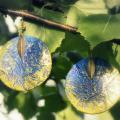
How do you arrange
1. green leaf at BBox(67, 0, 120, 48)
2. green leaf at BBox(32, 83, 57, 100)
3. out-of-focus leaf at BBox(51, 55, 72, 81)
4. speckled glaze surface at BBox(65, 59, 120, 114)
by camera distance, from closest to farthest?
green leaf at BBox(67, 0, 120, 48), speckled glaze surface at BBox(65, 59, 120, 114), out-of-focus leaf at BBox(51, 55, 72, 81), green leaf at BBox(32, 83, 57, 100)

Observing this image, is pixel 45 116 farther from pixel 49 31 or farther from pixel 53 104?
pixel 49 31

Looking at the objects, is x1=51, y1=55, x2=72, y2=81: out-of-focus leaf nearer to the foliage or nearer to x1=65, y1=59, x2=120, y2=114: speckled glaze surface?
the foliage

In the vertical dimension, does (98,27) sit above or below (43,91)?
above

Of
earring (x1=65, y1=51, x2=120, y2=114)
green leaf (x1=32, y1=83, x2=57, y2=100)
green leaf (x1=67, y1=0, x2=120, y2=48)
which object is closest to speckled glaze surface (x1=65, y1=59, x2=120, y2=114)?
earring (x1=65, y1=51, x2=120, y2=114)

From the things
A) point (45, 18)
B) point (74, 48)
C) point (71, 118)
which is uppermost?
point (45, 18)

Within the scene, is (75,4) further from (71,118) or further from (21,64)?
(71,118)

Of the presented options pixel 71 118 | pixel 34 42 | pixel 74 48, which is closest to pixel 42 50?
pixel 34 42

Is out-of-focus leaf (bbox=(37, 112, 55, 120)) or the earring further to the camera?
out-of-focus leaf (bbox=(37, 112, 55, 120))

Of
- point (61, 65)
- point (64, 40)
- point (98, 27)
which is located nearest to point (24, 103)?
point (61, 65)
